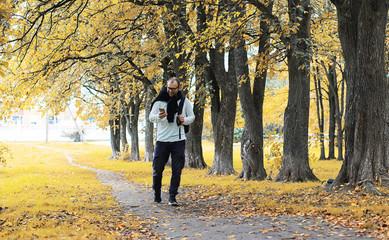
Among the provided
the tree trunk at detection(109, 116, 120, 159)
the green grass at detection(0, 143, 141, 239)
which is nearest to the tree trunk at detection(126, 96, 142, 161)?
the tree trunk at detection(109, 116, 120, 159)

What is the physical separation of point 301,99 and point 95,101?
74.2ft

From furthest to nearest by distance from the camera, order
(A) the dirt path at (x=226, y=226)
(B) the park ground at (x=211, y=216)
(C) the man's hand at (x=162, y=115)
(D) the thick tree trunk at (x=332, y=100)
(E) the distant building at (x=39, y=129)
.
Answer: (E) the distant building at (x=39, y=129) → (D) the thick tree trunk at (x=332, y=100) → (C) the man's hand at (x=162, y=115) → (B) the park ground at (x=211, y=216) → (A) the dirt path at (x=226, y=226)

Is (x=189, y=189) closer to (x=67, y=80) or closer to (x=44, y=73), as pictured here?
(x=44, y=73)

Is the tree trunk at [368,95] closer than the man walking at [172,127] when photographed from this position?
Yes

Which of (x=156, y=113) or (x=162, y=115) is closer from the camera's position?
(x=162, y=115)

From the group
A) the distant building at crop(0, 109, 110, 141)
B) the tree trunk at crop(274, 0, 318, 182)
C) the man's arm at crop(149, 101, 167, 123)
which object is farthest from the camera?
the distant building at crop(0, 109, 110, 141)

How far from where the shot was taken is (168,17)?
46.8 feet

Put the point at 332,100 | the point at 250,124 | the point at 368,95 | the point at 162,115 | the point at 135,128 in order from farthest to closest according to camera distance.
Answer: the point at 135,128 → the point at 332,100 → the point at 250,124 → the point at 368,95 → the point at 162,115

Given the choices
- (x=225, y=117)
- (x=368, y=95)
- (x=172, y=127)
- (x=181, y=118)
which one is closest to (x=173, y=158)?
(x=172, y=127)

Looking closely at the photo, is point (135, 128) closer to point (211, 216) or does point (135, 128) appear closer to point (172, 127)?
point (172, 127)

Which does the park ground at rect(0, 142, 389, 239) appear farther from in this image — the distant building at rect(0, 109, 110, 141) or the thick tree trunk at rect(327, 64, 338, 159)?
the distant building at rect(0, 109, 110, 141)

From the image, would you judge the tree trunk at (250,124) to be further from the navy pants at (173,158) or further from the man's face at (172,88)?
→ the navy pants at (173,158)

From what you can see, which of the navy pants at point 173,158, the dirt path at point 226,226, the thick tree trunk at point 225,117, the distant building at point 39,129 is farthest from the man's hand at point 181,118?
the distant building at point 39,129

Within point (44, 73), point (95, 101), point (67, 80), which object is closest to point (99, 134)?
point (95, 101)
